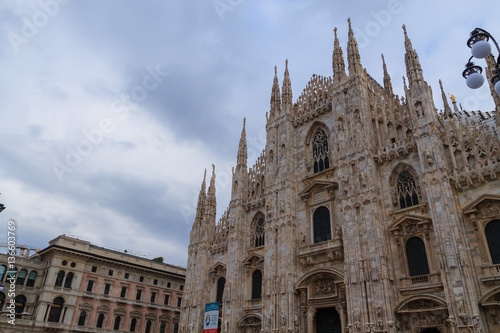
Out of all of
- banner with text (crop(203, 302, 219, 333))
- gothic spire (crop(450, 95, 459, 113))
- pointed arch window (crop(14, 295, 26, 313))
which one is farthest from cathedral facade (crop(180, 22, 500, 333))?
pointed arch window (crop(14, 295, 26, 313))

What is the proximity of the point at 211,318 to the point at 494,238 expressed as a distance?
20.5m

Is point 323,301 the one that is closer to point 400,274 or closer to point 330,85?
point 400,274

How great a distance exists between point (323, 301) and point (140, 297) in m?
29.1

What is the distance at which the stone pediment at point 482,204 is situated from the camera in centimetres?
1809

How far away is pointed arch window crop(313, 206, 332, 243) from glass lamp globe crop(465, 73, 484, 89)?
16178 millimetres

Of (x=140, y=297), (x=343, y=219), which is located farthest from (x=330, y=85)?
(x=140, y=297)

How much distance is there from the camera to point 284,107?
107ft

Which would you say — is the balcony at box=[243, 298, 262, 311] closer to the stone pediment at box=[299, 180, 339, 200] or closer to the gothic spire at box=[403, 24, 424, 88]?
the stone pediment at box=[299, 180, 339, 200]

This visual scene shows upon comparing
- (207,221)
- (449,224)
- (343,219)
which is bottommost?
(449,224)

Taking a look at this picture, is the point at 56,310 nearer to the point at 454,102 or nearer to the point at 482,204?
the point at 482,204

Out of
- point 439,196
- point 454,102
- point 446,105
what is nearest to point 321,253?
point 439,196

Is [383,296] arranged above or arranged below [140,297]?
below

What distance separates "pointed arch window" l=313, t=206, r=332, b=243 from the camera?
83.2 ft

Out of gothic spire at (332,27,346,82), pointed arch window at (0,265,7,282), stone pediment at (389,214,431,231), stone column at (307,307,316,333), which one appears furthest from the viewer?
pointed arch window at (0,265,7,282)
